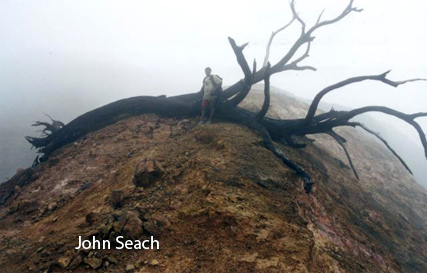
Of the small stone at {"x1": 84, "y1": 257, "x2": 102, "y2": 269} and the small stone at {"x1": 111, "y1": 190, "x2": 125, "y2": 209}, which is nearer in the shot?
the small stone at {"x1": 84, "y1": 257, "x2": 102, "y2": 269}

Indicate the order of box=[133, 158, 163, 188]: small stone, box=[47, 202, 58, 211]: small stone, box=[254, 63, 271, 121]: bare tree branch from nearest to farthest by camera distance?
box=[133, 158, 163, 188]: small stone
box=[47, 202, 58, 211]: small stone
box=[254, 63, 271, 121]: bare tree branch

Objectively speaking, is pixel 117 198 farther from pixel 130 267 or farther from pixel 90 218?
pixel 130 267

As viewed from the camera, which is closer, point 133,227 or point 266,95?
point 133,227

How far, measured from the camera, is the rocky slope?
10.3 ft

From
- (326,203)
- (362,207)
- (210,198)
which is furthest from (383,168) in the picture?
(210,198)

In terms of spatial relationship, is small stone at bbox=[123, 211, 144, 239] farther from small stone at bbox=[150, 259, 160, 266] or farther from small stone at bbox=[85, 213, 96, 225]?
small stone at bbox=[85, 213, 96, 225]

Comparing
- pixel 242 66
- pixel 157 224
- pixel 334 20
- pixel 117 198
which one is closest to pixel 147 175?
pixel 117 198

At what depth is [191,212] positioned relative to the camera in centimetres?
371

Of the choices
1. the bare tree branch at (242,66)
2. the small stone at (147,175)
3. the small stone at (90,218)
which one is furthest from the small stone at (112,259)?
the bare tree branch at (242,66)

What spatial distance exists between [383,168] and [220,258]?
1409cm

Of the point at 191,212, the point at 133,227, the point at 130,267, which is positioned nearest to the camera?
the point at 130,267

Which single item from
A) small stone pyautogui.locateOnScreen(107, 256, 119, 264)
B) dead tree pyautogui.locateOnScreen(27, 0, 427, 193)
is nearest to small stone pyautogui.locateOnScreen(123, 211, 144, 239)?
small stone pyautogui.locateOnScreen(107, 256, 119, 264)

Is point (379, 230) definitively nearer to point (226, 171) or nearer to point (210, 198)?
point (226, 171)

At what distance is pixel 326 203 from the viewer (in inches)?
214
